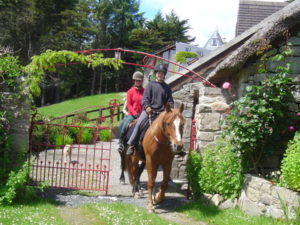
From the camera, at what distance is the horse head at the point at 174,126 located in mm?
5340

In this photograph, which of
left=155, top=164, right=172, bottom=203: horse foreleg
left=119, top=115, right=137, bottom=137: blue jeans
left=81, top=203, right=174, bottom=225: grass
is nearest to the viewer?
left=81, top=203, right=174, bottom=225: grass

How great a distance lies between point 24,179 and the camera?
5.72m

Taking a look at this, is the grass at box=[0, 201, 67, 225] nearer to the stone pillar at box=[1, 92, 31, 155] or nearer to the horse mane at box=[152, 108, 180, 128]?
the stone pillar at box=[1, 92, 31, 155]

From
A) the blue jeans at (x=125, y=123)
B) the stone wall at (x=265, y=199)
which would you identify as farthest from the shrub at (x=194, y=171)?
the blue jeans at (x=125, y=123)

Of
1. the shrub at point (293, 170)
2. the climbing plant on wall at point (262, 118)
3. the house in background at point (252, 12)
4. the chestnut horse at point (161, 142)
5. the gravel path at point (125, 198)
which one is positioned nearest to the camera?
the shrub at point (293, 170)

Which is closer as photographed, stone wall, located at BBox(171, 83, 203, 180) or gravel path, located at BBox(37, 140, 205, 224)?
gravel path, located at BBox(37, 140, 205, 224)

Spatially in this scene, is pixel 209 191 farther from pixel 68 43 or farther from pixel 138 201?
pixel 68 43

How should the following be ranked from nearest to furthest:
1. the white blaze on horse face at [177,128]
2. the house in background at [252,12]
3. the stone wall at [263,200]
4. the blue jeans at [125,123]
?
the stone wall at [263,200]
the white blaze on horse face at [177,128]
the blue jeans at [125,123]
the house in background at [252,12]

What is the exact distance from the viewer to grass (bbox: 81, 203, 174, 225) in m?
5.12

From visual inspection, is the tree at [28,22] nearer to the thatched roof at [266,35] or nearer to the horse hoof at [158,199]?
the horse hoof at [158,199]

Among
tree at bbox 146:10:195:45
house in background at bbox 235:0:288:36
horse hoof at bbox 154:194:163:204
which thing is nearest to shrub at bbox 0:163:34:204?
horse hoof at bbox 154:194:163:204

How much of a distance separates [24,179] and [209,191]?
11.1 ft

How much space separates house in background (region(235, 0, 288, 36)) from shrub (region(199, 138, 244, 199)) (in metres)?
7.87

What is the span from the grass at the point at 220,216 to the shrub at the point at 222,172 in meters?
0.35
